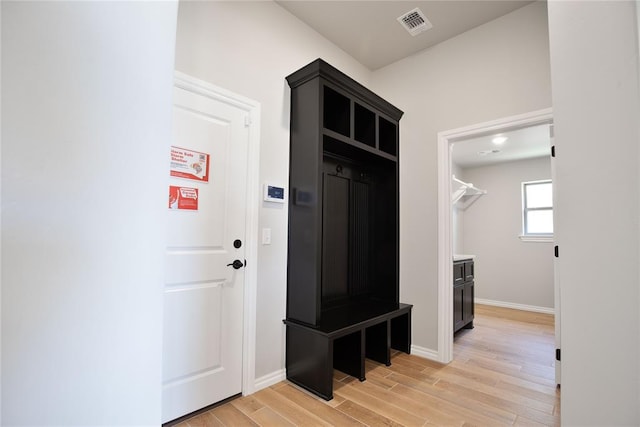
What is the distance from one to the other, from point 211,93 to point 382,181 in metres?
1.96

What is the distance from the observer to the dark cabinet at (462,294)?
3.42m

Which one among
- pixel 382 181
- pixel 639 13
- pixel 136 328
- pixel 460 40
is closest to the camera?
pixel 136 328

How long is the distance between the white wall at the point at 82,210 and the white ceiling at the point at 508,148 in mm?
4069

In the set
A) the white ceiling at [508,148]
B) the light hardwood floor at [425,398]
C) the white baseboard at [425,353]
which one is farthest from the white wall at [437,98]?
the white ceiling at [508,148]

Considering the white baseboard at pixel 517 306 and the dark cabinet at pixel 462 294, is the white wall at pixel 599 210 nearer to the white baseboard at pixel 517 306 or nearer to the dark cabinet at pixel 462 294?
the dark cabinet at pixel 462 294

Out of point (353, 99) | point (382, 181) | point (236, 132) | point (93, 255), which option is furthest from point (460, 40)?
point (93, 255)

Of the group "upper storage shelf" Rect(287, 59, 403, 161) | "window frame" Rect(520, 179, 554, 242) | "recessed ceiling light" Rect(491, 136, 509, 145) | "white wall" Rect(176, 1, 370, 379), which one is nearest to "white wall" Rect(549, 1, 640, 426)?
"upper storage shelf" Rect(287, 59, 403, 161)

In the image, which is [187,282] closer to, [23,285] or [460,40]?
[23,285]

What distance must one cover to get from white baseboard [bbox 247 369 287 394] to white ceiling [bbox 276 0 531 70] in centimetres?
308

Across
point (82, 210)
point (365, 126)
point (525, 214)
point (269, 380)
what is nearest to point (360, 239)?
point (365, 126)

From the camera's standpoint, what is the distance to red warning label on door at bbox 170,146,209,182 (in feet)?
6.21

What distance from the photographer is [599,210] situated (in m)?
1.13

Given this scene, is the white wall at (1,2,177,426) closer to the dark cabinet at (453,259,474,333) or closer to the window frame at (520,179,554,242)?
the dark cabinet at (453,259,474,333)

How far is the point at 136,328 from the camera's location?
0.69 metres
